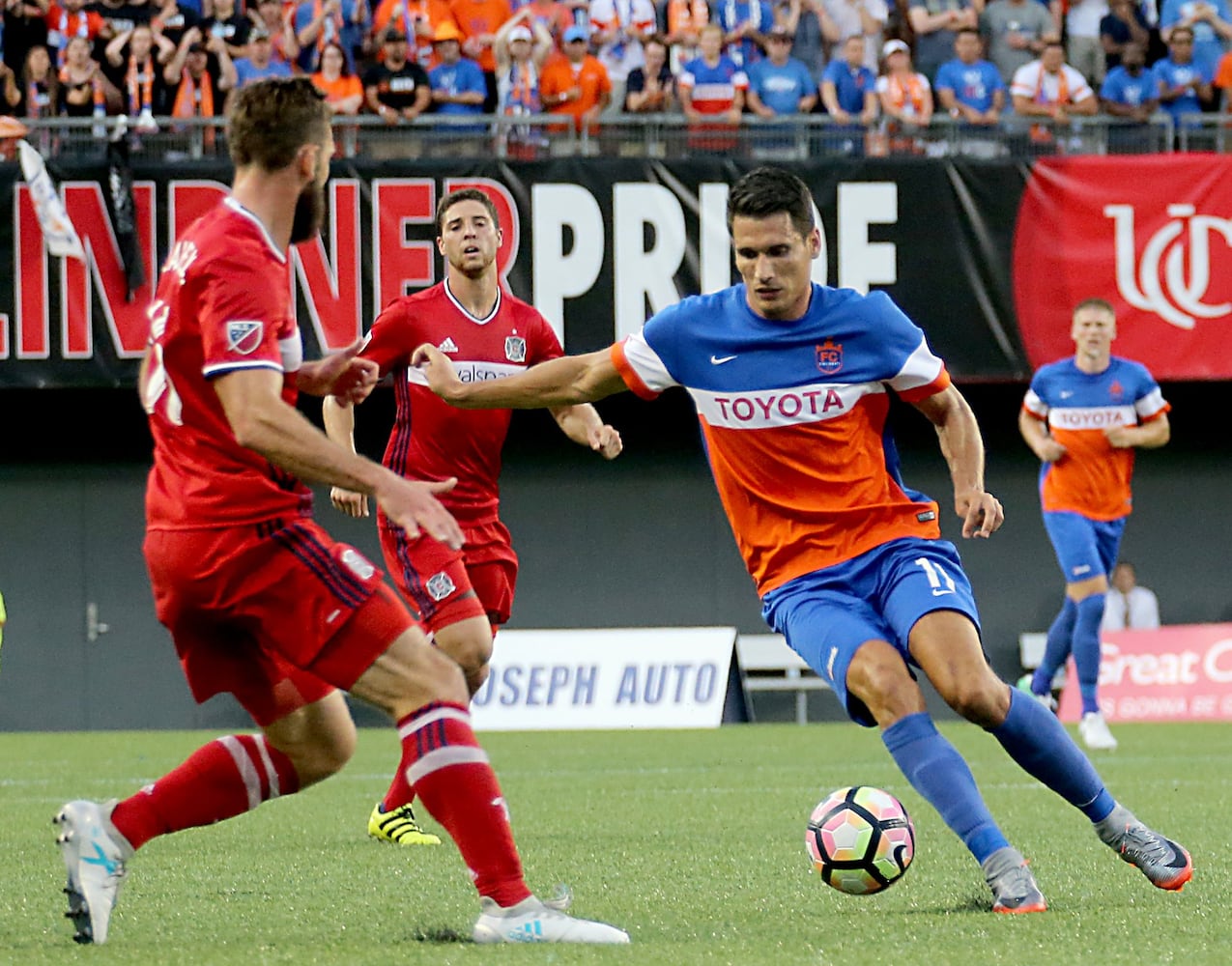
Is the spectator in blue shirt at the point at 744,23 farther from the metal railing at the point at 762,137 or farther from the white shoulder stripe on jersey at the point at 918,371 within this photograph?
the white shoulder stripe on jersey at the point at 918,371

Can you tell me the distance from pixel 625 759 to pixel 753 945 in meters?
7.35

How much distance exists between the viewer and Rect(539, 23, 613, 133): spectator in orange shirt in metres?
15.6

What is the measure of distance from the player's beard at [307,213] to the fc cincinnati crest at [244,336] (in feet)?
1.22

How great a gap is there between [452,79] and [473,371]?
8.59 meters

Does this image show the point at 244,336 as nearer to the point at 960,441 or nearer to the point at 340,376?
the point at 340,376

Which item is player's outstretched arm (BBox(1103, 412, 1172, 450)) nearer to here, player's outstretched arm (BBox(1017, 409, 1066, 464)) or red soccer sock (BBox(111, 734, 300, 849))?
player's outstretched arm (BBox(1017, 409, 1066, 464))

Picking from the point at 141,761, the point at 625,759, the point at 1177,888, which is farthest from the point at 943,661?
the point at 141,761

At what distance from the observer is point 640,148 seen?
15383mm

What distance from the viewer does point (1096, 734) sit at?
37.9 feet

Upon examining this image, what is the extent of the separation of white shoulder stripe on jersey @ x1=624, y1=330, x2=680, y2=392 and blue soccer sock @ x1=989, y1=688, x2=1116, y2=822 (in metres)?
1.29

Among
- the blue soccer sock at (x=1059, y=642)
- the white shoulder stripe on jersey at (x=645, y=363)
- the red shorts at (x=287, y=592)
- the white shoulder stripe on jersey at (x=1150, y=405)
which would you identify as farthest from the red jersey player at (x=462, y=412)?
the white shoulder stripe on jersey at (x=1150, y=405)

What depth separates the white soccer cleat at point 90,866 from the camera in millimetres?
4391

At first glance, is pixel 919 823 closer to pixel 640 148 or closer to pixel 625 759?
pixel 625 759

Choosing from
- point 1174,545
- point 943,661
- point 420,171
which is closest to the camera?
point 943,661
